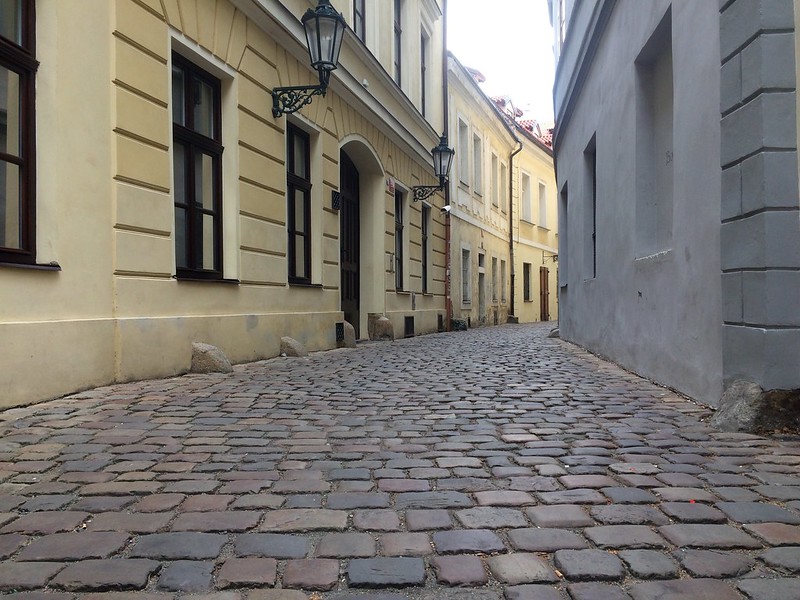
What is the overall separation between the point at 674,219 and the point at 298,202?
5313 mm

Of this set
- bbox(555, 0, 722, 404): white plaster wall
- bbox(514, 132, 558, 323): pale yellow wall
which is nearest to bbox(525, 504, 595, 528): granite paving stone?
bbox(555, 0, 722, 404): white plaster wall

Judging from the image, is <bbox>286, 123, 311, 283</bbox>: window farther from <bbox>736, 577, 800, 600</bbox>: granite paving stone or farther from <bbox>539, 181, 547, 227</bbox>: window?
<bbox>539, 181, 547, 227</bbox>: window

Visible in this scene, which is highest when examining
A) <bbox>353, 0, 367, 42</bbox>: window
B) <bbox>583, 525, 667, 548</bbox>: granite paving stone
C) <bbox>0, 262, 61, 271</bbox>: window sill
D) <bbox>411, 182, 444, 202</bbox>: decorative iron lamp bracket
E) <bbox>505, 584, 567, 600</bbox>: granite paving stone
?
<bbox>353, 0, 367, 42</bbox>: window

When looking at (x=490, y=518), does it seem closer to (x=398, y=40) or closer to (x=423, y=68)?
(x=398, y=40)

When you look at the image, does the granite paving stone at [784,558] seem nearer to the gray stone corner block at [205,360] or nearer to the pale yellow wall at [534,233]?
the gray stone corner block at [205,360]

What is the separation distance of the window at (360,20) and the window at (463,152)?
25.8 feet

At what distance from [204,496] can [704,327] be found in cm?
360

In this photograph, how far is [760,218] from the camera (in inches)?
155


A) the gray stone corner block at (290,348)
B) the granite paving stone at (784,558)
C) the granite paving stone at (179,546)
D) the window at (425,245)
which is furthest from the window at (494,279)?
the granite paving stone at (179,546)

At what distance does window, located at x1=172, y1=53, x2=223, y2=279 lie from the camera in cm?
666

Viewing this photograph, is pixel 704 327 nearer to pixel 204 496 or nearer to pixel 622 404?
pixel 622 404

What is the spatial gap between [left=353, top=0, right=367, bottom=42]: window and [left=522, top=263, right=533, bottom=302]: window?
16923 mm

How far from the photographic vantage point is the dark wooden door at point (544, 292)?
29800 millimetres

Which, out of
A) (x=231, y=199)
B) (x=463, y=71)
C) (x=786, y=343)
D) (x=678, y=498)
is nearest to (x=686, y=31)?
(x=786, y=343)
